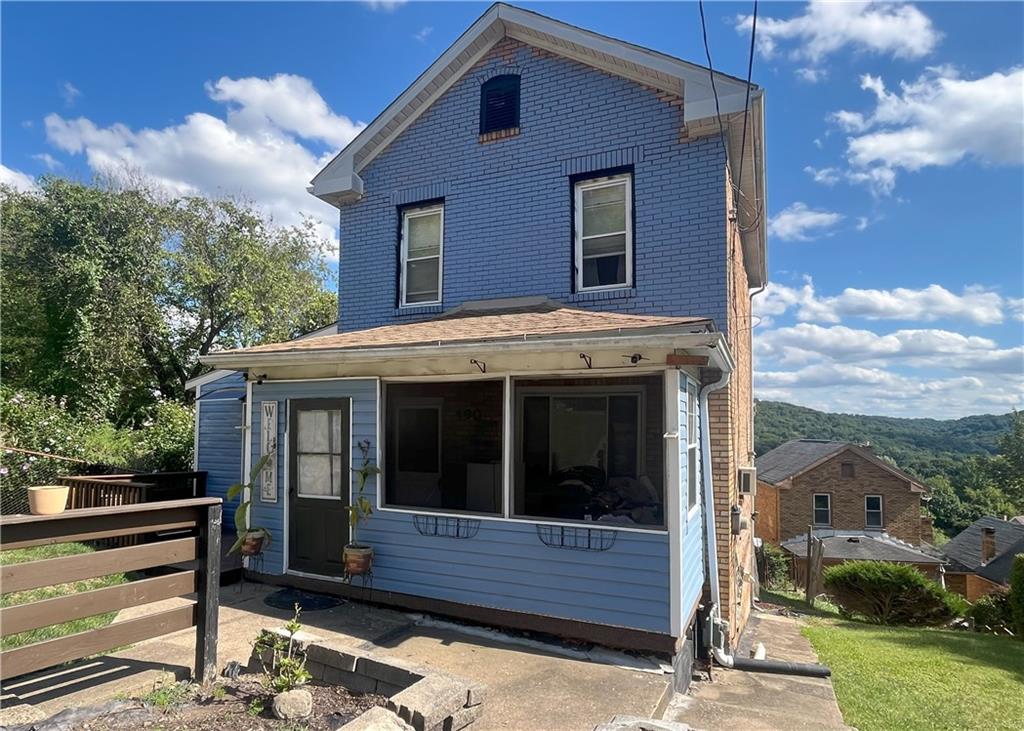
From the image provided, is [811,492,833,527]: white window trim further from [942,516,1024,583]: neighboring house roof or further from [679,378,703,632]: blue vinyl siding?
[679,378,703,632]: blue vinyl siding

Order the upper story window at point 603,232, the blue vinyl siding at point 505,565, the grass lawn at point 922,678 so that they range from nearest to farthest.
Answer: the blue vinyl siding at point 505,565
the grass lawn at point 922,678
the upper story window at point 603,232

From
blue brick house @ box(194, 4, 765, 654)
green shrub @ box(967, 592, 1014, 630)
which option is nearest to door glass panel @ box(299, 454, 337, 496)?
blue brick house @ box(194, 4, 765, 654)

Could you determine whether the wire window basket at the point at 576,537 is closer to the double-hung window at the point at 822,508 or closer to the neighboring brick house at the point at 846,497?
the neighboring brick house at the point at 846,497

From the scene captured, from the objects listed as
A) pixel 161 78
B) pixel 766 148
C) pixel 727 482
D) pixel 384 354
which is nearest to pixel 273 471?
pixel 384 354

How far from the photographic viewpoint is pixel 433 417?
9.24 meters

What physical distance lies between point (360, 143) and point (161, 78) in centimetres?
833

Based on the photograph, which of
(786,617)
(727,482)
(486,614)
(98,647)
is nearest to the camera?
(98,647)

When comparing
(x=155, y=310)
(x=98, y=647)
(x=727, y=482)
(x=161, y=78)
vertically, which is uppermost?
(x=161, y=78)

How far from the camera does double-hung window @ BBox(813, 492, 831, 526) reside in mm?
28906

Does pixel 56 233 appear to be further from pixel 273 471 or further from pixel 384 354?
pixel 384 354

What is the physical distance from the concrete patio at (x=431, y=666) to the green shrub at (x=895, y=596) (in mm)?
12218

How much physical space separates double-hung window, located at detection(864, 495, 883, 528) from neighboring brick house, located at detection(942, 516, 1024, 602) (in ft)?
10.9

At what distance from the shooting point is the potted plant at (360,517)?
570 cm

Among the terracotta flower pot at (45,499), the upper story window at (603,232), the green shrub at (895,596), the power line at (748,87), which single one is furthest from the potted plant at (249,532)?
the green shrub at (895,596)
